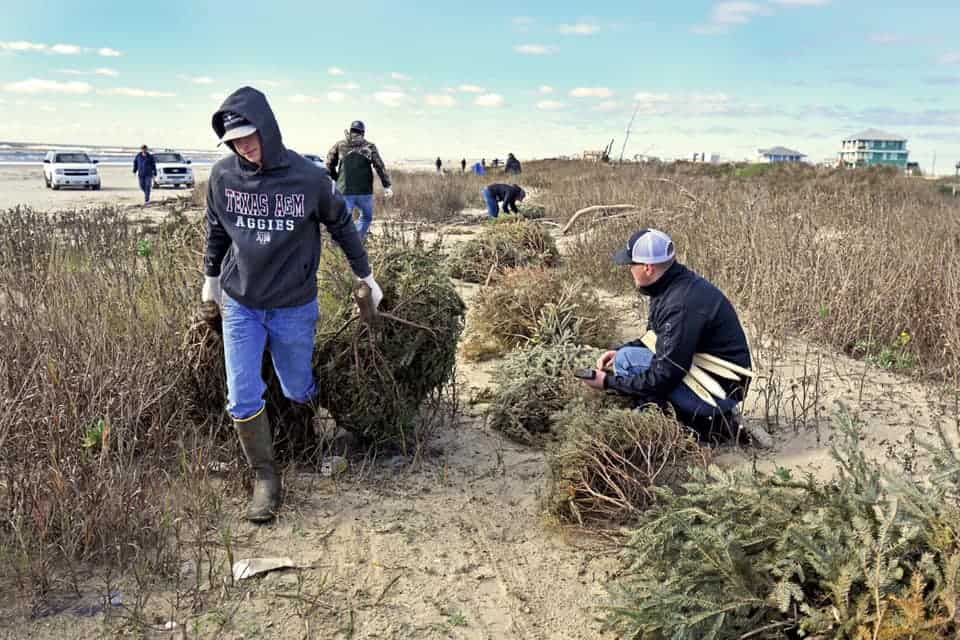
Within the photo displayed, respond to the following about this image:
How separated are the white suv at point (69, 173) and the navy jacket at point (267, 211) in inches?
1091

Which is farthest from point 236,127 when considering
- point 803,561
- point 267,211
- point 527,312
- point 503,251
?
point 503,251

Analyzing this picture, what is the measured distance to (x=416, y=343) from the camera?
4156mm

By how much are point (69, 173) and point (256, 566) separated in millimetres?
28682

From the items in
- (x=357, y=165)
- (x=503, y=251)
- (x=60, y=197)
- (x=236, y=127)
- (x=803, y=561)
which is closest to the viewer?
(x=803, y=561)

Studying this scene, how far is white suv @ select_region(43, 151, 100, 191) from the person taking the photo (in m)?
27.3

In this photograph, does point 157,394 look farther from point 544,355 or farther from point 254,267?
point 544,355

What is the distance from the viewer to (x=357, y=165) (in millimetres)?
10297

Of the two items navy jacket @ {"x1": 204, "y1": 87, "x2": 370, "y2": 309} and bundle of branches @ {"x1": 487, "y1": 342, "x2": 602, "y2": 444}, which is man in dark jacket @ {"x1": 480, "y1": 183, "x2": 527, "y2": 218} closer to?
bundle of branches @ {"x1": 487, "y1": 342, "x2": 602, "y2": 444}

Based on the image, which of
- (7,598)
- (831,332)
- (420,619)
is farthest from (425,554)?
(831,332)

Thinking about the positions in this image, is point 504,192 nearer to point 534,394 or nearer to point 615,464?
point 534,394

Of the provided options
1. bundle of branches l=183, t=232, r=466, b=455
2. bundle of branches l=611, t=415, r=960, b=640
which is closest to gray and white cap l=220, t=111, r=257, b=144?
bundle of branches l=183, t=232, r=466, b=455

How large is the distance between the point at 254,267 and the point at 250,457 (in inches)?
37.0

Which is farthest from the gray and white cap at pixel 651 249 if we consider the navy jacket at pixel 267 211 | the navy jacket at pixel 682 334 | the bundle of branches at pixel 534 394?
the navy jacket at pixel 267 211

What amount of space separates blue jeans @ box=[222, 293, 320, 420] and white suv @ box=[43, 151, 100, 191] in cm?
2776
